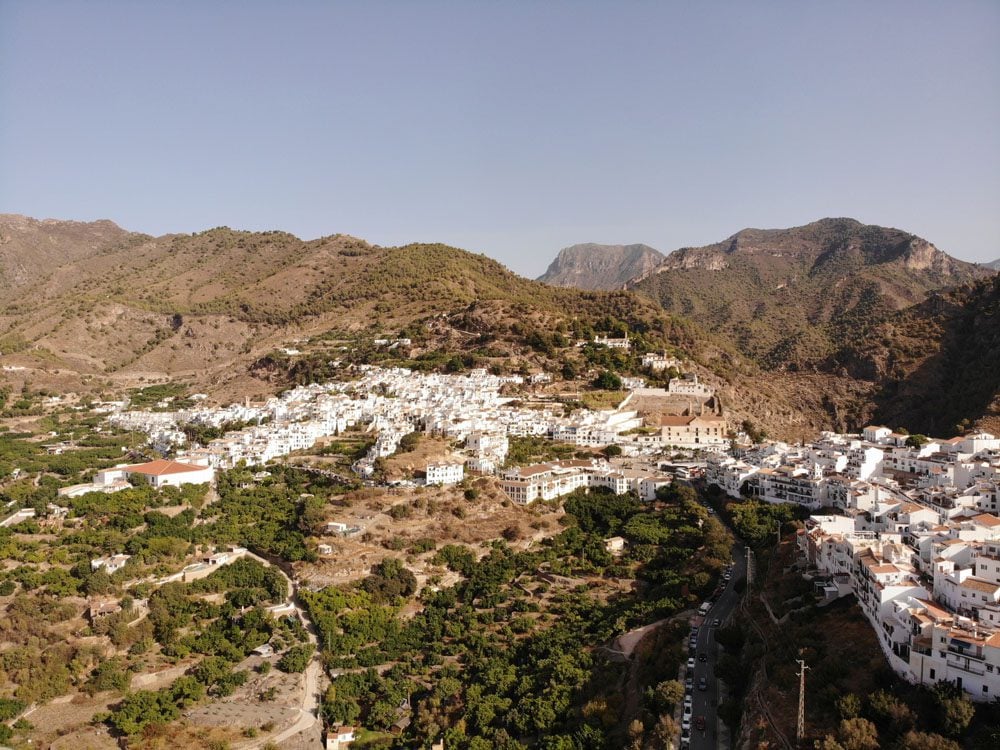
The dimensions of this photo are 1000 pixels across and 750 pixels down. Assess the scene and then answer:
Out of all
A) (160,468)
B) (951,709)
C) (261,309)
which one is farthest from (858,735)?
(261,309)

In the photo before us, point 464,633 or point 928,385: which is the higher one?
point 928,385

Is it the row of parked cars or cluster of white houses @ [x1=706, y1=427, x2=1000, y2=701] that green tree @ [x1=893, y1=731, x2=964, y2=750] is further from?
the row of parked cars

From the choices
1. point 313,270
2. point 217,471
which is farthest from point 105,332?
point 217,471

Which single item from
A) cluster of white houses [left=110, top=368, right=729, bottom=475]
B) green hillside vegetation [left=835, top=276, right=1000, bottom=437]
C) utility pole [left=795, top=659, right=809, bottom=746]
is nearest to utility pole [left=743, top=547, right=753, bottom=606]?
utility pole [left=795, top=659, right=809, bottom=746]

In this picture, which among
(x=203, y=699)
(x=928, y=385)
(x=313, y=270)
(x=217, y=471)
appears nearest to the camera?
(x=203, y=699)

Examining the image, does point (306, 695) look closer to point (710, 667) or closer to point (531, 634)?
point (531, 634)

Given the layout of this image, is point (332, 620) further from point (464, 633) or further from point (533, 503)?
point (533, 503)
